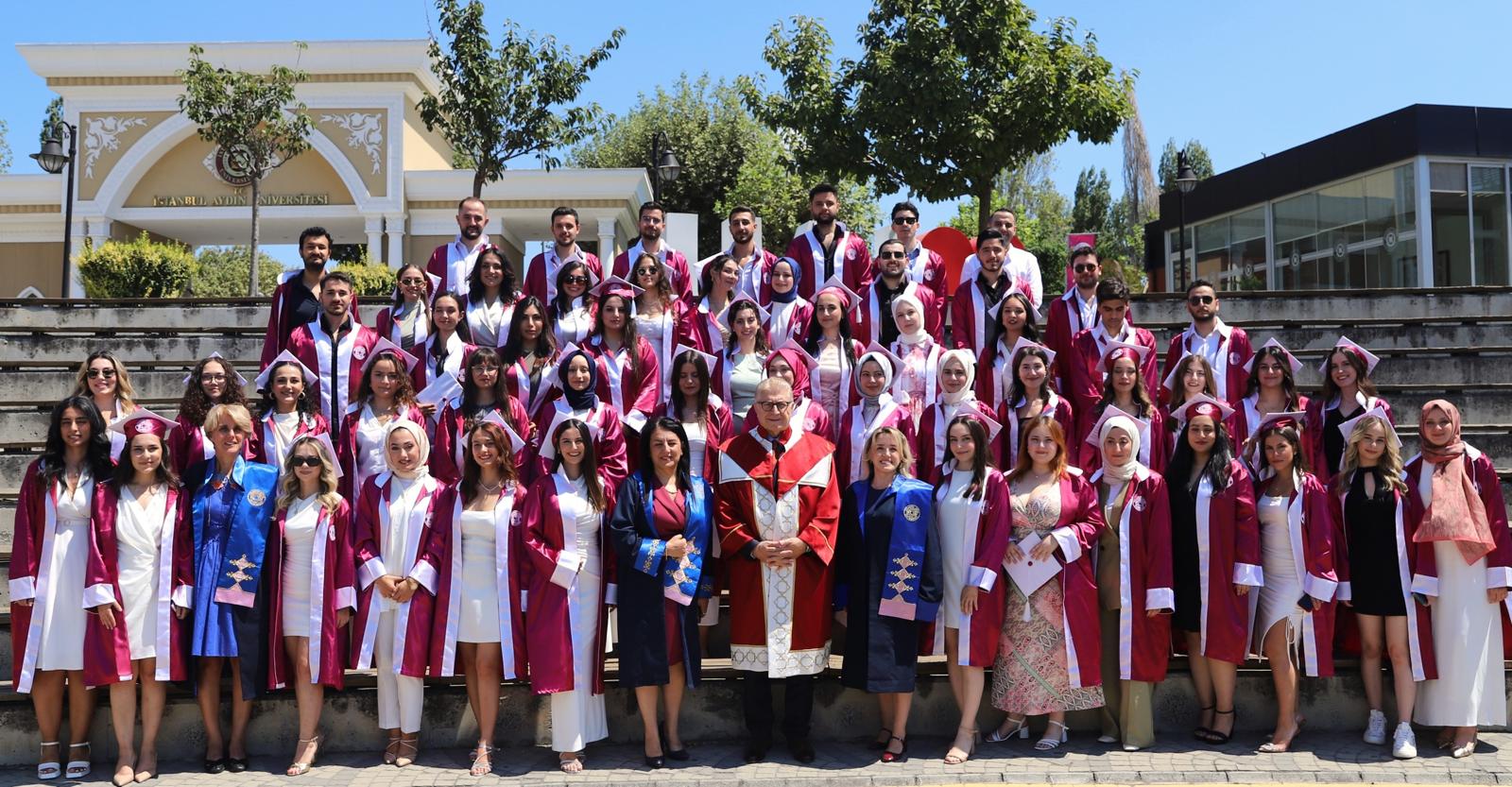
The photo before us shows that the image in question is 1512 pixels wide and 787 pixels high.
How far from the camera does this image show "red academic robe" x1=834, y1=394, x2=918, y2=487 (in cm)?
709

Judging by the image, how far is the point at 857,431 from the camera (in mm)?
7145

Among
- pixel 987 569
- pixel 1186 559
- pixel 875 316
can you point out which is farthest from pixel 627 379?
pixel 1186 559

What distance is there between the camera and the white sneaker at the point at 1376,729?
6324 mm

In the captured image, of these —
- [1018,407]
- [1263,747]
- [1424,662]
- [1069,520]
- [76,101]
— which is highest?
[76,101]

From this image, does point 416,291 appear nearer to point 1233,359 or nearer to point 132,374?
point 132,374

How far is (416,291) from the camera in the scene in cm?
802

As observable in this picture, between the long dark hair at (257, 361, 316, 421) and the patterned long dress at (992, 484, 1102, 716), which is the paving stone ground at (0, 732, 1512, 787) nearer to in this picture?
the patterned long dress at (992, 484, 1102, 716)

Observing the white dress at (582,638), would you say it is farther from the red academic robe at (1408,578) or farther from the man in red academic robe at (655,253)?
the red academic robe at (1408,578)

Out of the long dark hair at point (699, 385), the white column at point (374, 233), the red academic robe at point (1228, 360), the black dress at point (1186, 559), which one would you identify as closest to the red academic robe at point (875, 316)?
the red academic robe at point (1228, 360)

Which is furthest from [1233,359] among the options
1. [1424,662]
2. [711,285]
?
[711,285]

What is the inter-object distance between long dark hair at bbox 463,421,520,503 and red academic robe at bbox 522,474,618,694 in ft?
0.63

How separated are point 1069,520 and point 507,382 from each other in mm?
3482

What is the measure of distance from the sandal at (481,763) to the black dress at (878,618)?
189cm

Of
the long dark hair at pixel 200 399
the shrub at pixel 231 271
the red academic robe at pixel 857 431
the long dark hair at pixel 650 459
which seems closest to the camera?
the long dark hair at pixel 650 459
